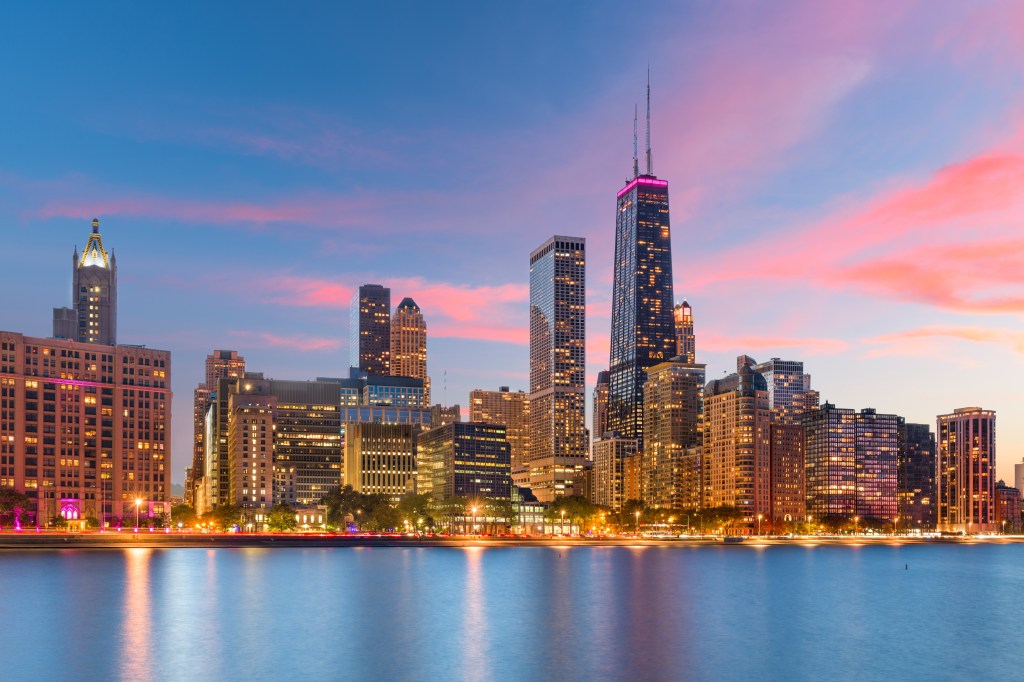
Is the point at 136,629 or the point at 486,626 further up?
the point at 136,629

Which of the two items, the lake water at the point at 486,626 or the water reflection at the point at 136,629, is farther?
the lake water at the point at 486,626

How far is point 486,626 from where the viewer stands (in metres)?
108

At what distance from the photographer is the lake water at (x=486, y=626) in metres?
82.9

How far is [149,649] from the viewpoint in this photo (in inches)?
3489

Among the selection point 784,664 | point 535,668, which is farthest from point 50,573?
point 784,664

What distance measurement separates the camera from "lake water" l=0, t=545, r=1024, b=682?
272 ft

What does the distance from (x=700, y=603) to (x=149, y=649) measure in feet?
224

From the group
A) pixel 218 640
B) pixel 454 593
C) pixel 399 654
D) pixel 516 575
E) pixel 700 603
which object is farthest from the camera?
pixel 516 575

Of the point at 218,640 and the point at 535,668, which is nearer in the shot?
the point at 535,668

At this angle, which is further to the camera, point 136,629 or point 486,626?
point 486,626

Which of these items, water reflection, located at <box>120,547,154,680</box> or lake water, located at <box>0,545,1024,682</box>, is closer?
water reflection, located at <box>120,547,154,680</box>

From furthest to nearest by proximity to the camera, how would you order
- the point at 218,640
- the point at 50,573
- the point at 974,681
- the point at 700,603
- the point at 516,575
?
the point at 516,575 < the point at 50,573 < the point at 700,603 < the point at 218,640 < the point at 974,681

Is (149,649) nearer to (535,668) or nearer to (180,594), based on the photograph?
(535,668)

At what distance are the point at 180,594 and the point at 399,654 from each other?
53448 mm
